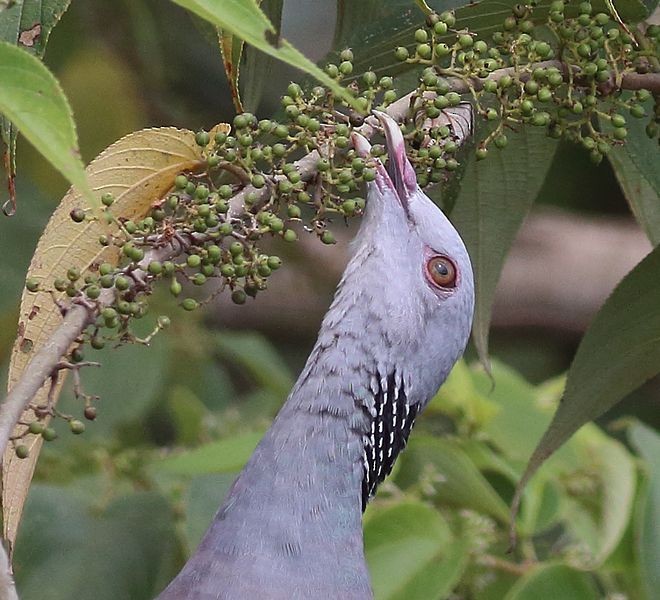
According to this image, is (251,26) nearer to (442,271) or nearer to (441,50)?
(441,50)

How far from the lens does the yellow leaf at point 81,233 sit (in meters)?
1.65

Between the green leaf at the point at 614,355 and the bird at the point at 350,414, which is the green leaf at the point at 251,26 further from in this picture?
the green leaf at the point at 614,355

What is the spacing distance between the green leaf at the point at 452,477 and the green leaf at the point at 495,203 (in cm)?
65

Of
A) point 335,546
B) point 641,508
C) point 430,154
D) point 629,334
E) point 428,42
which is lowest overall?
point 641,508

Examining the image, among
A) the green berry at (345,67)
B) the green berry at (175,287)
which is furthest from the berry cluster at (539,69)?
the green berry at (175,287)

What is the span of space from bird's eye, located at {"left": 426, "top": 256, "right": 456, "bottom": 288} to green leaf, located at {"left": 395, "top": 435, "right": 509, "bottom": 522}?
94 cm

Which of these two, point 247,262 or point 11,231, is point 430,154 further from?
point 11,231

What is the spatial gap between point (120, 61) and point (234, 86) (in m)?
3.44

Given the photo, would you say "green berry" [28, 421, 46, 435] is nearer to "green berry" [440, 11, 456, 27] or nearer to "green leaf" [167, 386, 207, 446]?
"green berry" [440, 11, 456, 27]

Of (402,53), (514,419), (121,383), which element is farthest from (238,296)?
A: (121,383)

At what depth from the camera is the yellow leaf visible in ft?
5.40

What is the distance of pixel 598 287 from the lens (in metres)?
6.34

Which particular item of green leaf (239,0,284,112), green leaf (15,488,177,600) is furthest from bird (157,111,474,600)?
green leaf (15,488,177,600)

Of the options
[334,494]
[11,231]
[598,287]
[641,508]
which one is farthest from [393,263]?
[598,287]
